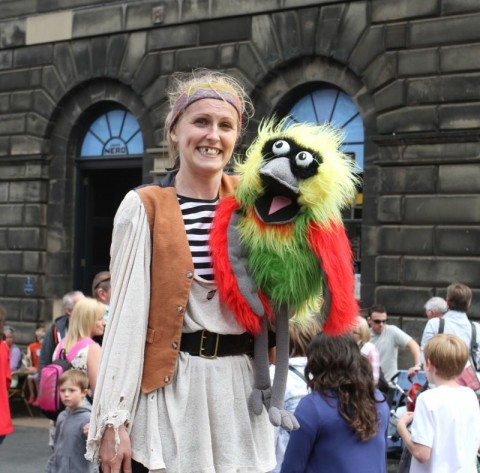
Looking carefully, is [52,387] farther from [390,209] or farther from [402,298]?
[390,209]

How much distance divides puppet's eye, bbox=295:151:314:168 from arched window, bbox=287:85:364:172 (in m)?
10.3

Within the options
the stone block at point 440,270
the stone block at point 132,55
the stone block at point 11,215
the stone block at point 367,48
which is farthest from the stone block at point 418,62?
the stone block at point 11,215

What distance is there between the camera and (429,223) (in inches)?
496

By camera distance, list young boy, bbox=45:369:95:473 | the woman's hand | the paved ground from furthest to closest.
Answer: the paved ground < young boy, bbox=45:369:95:473 < the woman's hand

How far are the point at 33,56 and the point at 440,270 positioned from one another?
28.3ft

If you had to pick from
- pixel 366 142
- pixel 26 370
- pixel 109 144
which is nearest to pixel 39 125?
pixel 109 144

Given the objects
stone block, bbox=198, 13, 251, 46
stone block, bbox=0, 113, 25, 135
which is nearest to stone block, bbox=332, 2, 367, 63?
stone block, bbox=198, 13, 251, 46

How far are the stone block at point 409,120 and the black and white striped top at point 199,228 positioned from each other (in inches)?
379

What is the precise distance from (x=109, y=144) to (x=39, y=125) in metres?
1.34

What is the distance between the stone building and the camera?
1245cm

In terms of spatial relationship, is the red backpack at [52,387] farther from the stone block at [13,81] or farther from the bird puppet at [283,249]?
the stone block at [13,81]

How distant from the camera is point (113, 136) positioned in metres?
16.4

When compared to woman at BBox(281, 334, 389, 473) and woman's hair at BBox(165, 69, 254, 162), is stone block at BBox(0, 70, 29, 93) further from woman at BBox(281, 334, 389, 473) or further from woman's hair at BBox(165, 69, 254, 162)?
woman's hair at BBox(165, 69, 254, 162)

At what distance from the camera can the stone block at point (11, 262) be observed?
16938 millimetres
